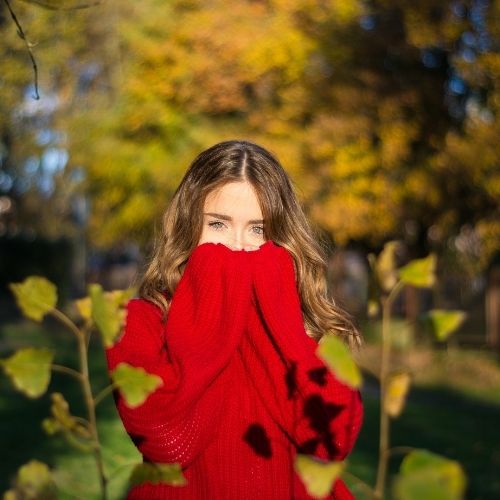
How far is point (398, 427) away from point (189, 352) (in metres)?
7.07

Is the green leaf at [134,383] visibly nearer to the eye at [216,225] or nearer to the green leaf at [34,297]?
the green leaf at [34,297]

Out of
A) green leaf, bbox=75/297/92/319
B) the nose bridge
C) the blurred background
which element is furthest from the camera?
the blurred background

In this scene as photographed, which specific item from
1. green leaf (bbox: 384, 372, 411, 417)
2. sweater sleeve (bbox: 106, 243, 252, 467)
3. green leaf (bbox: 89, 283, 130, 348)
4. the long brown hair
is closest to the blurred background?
the long brown hair

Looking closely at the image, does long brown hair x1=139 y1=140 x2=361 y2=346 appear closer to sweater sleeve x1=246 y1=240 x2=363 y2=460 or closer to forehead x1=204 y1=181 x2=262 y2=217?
forehead x1=204 y1=181 x2=262 y2=217

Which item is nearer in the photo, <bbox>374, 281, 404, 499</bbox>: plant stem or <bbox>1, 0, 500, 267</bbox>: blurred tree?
<bbox>374, 281, 404, 499</bbox>: plant stem

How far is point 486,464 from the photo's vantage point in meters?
6.89

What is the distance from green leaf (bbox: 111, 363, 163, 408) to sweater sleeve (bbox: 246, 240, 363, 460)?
0.60m

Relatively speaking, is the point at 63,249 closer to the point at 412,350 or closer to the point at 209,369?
the point at 412,350

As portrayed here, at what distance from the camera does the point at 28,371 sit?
3.94ft

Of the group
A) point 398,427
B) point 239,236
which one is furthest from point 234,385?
point 398,427

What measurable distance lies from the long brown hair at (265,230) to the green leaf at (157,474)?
0.99m

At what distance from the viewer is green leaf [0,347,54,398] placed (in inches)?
46.6

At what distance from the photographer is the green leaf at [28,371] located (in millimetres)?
1183

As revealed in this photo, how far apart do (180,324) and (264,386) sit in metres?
0.23
